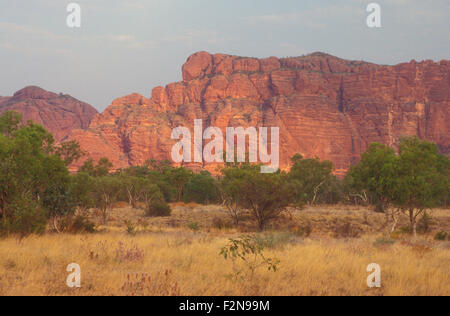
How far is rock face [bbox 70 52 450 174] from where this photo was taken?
127m

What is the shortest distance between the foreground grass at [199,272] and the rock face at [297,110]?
11204 centimetres

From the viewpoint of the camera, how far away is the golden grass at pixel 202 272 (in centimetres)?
610

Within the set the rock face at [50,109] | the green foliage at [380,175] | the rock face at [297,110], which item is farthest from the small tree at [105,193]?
the rock face at [50,109]

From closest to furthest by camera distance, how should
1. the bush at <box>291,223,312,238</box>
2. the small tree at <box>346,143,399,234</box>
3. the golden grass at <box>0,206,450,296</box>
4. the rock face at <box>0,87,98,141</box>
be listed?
the golden grass at <box>0,206,450,296</box> → the bush at <box>291,223,312,238</box> → the small tree at <box>346,143,399,234</box> → the rock face at <box>0,87,98,141</box>

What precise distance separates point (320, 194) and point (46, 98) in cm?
16573

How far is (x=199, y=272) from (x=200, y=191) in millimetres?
55533

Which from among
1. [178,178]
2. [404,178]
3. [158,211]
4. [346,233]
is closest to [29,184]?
[346,233]

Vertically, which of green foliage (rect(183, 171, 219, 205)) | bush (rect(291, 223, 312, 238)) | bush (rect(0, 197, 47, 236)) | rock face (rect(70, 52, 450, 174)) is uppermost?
rock face (rect(70, 52, 450, 174))

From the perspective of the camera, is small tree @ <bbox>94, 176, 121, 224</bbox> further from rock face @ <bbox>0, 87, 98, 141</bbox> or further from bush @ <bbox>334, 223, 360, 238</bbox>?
rock face @ <bbox>0, 87, 98, 141</bbox>

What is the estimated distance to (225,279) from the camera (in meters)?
6.86

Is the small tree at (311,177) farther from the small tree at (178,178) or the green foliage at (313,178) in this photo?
the small tree at (178,178)

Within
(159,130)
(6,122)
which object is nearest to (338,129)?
(159,130)

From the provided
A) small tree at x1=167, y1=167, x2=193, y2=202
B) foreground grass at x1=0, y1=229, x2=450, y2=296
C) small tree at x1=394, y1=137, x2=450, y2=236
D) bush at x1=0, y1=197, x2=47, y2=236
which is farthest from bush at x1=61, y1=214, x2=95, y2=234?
small tree at x1=167, y1=167, x2=193, y2=202

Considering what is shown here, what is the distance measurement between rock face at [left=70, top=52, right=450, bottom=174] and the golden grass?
368 ft
